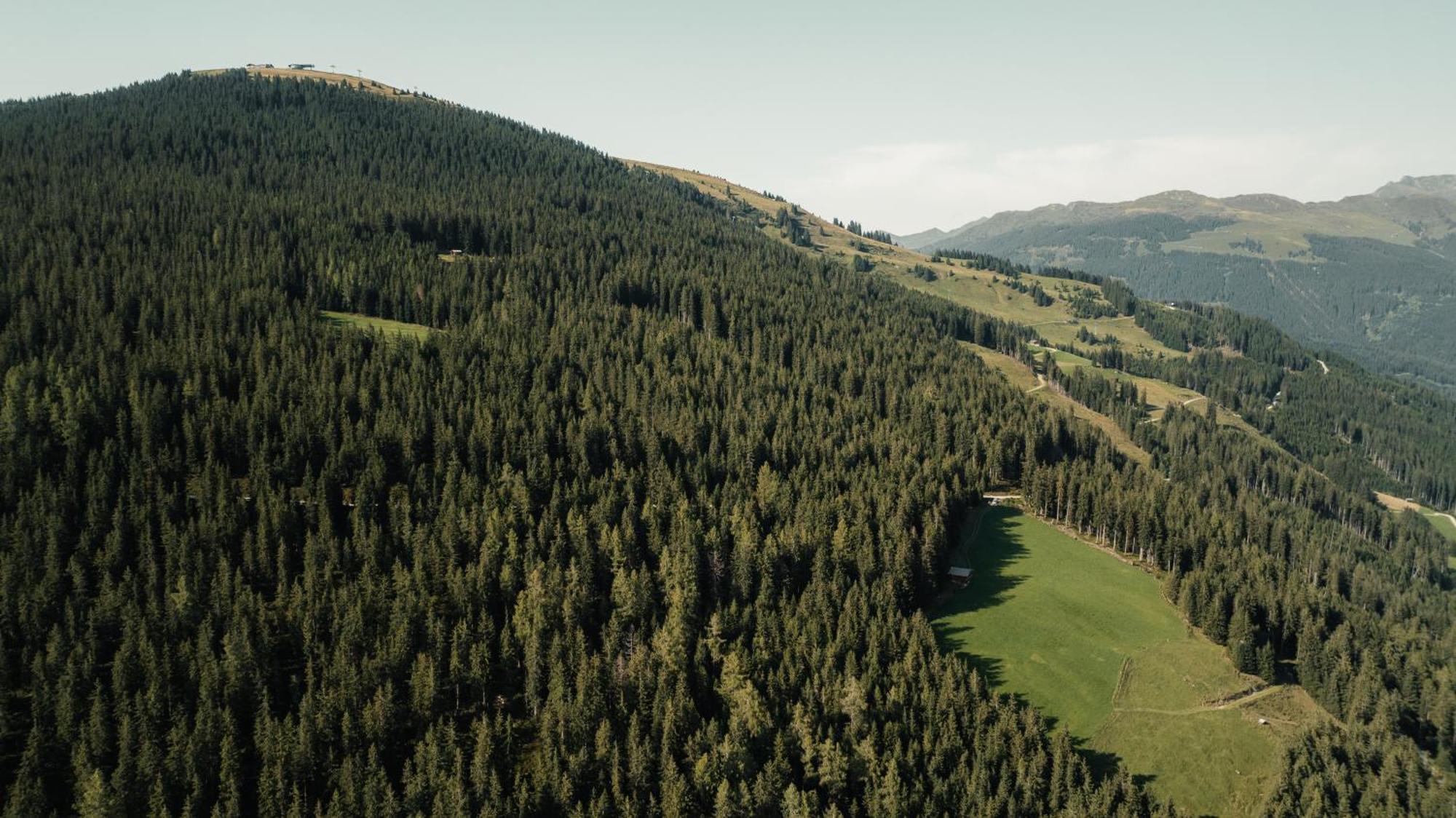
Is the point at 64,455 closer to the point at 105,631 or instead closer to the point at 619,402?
the point at 105,631

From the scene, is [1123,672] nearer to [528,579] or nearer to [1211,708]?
[1211,708]

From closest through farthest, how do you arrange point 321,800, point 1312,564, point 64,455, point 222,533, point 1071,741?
point 321,800 < point 1071,741 < point 222,533 < point 64,455 < point 1312,564

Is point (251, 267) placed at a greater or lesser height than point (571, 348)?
greater

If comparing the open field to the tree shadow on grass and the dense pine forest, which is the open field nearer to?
the tree shadow on grass

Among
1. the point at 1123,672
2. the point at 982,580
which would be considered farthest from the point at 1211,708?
the point at 982,580

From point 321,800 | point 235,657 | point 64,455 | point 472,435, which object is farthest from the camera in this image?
point 472,435

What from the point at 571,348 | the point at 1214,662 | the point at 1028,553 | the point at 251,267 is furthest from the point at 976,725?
the point at 251,267

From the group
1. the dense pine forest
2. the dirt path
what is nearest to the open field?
the dirt path
